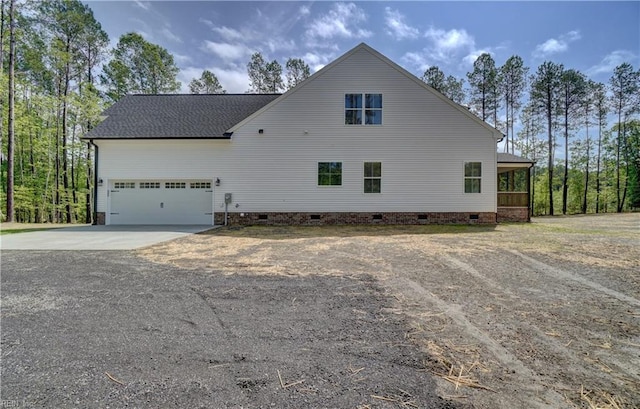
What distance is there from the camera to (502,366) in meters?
2.22

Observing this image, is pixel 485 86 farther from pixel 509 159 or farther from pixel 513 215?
pixel 513 215

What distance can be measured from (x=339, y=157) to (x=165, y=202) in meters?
8.67

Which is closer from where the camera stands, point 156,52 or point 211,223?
point 211,223

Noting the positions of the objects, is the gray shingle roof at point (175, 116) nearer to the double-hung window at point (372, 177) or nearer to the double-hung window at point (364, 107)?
the double-hung window at point (364, 107)

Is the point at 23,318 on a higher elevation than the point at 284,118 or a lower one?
lower

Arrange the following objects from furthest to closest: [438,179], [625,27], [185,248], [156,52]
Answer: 1. [156,52]
2. [625,27]
3. [438,179]
4. [185,248]

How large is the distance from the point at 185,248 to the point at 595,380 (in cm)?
782

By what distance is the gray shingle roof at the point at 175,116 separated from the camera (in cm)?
1320

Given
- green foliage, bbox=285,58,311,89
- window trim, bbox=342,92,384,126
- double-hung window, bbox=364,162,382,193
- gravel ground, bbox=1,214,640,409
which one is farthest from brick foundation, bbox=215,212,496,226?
green foliage, bbox=285,58,311,89

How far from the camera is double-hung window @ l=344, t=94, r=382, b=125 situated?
1322 centimetres

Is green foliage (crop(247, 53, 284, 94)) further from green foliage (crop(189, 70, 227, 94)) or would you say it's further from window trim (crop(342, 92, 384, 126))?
window trim (crop(342, 92, 384, 126))

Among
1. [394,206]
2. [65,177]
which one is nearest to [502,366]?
[394,206]

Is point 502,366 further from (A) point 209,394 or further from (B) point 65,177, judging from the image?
(B) point 65,177

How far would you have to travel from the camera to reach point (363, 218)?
43.0 ft
